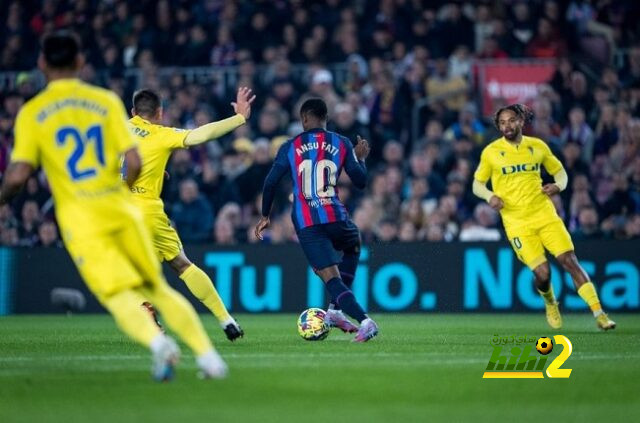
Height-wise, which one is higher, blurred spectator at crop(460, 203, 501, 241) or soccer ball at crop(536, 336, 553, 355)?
blurred spectator at crop(460, 203, 501, 241)

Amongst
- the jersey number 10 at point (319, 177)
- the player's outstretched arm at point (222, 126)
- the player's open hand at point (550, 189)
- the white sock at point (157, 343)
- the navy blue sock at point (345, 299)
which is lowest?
the navy blue sock at point (345, 299)

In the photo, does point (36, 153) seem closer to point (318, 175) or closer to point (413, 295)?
point (318, 175)

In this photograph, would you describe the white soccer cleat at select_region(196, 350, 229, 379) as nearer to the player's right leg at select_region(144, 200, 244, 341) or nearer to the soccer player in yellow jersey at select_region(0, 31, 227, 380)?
the soccer player in yellow jersey at select_region(0, 31, 227, 380)

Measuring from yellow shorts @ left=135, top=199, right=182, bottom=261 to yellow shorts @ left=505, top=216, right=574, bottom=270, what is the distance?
3.90 meters

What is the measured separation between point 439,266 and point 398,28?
5.44 meters

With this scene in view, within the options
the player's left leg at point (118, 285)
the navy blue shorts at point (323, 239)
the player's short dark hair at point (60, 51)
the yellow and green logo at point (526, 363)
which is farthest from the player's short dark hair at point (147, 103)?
the player's left leg at point (118, 285)

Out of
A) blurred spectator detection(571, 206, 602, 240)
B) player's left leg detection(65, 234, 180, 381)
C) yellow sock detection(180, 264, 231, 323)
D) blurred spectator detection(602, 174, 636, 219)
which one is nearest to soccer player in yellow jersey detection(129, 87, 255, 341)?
yellow sock detection(180, 264, 231, 323)

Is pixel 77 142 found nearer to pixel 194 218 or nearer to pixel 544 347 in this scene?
pixel 544 347

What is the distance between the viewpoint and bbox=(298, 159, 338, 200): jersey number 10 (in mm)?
12438

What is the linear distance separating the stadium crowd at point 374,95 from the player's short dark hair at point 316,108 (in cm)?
717

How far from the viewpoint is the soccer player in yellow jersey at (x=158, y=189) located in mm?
12180

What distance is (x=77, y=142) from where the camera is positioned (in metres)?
7.97

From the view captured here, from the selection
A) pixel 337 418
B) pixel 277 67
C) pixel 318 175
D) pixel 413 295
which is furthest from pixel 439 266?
pixel 337 418

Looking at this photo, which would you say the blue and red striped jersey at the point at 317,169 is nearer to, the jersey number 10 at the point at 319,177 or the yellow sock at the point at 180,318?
the jersey number 10 at the point at 319,177
